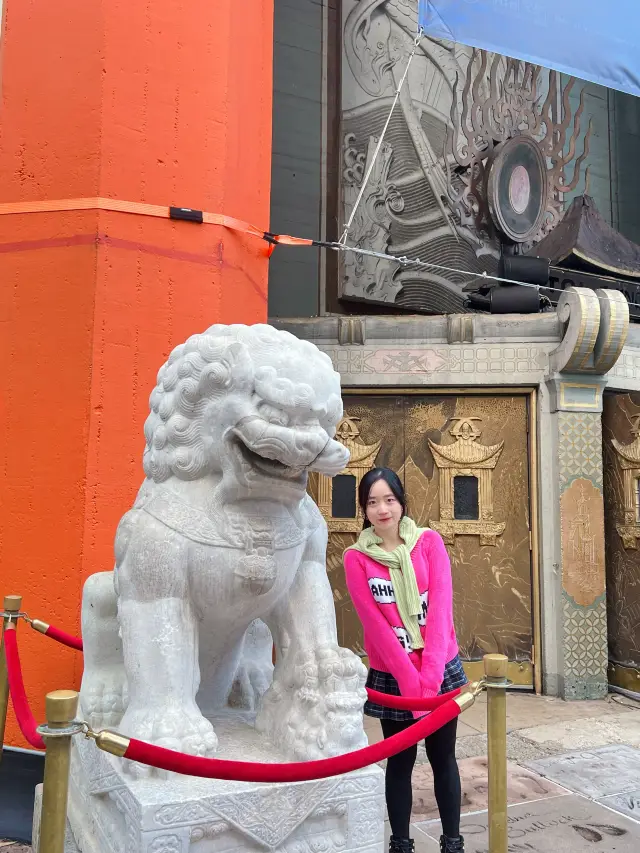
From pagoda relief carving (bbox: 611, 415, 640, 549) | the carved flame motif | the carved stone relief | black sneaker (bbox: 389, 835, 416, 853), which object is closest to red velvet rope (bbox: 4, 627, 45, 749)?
black sneaker (bbox: 389, 835, 416, 853)

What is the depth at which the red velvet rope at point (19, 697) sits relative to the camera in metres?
1.52

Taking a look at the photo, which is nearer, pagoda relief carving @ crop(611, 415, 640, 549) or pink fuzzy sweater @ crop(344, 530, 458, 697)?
pink fuzzy sweater @ crop(344, 530, 458, 697)

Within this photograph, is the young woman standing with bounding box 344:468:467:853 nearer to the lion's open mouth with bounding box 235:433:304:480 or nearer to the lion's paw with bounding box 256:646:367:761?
the lion's paw with bounding box 256:646:367:761

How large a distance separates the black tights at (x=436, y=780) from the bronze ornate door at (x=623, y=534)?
3040 mm

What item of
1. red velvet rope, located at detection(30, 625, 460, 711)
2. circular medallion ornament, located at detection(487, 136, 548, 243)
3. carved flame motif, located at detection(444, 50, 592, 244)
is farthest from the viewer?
carved flame motif, located at detection(444, 50, 592, 244)

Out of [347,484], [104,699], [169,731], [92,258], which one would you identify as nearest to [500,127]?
[347,484]

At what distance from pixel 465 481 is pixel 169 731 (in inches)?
138

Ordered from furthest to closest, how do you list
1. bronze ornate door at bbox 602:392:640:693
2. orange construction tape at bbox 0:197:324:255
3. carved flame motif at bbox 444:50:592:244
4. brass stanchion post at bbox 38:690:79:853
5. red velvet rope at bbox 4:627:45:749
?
carved flame motif at bbox 444:50:592:244 < bronze ornate door at bbox 602:392:640:693 < orange construction tape at bbox 0:197:324:255 < red velvet rope at bbox 4:627:45:749 < brass stanchion post at bbox 38:690:79:853

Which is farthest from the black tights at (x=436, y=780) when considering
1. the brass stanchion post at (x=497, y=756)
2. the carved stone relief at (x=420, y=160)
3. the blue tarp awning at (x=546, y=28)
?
the carved stone relief at (x=420, y=160)

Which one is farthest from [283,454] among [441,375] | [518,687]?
[518,687]

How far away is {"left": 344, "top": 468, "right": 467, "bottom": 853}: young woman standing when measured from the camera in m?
1.95

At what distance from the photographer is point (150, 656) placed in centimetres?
155

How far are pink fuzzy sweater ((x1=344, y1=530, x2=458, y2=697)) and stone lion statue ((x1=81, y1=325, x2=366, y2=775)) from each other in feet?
0.89

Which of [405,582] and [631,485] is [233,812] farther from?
[631,485]
